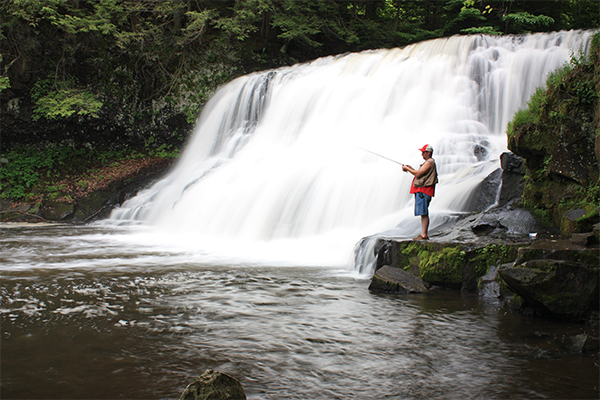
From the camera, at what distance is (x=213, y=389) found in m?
2.72

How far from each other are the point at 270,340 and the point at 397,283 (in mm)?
2208

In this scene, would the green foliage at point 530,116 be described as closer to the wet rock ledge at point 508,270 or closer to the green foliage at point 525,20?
the wet rock ledge at point 508,270

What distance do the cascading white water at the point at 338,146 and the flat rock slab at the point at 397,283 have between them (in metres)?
1.69

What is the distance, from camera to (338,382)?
3.39 metres

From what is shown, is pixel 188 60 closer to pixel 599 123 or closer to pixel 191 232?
pixel 191 232

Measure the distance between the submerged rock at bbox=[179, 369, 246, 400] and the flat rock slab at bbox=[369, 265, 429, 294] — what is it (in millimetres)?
3342

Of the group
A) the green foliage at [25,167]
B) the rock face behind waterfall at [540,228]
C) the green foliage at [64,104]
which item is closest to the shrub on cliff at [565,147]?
the rock face behind waterfall at [540,228]

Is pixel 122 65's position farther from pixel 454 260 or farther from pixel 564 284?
pixel 564 284

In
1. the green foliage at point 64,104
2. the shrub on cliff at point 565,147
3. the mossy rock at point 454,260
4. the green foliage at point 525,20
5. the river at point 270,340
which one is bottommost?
the river at point 270,340

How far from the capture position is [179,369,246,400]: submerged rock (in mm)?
2713

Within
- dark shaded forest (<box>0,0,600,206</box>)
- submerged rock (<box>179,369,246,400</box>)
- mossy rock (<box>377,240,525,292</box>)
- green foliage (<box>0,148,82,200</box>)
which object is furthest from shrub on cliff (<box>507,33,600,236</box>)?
green foliage (<box>0,148,82,200</box>)

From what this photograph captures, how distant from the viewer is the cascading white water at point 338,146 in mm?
9531

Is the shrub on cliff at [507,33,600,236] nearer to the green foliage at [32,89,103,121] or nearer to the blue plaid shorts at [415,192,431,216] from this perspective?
the blue plaid shorts at [415,192,431,216]

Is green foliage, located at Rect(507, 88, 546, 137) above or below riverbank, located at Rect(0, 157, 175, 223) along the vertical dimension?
above
